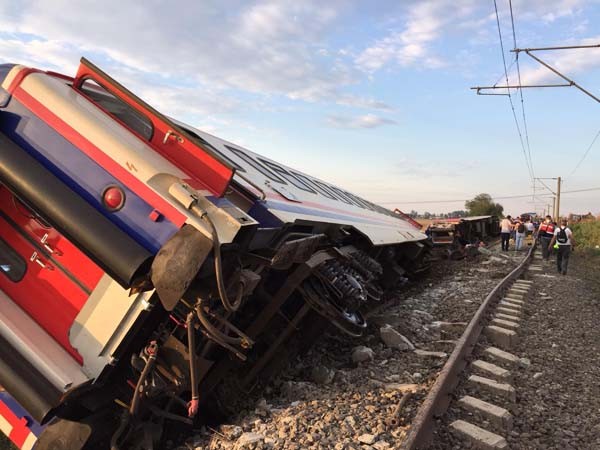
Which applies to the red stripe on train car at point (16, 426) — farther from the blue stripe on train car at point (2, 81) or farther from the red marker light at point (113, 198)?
the blue stripe on train car at point (2, 81)

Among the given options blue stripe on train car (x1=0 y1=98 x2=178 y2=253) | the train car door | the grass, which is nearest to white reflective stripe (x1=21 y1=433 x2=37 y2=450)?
the train car door

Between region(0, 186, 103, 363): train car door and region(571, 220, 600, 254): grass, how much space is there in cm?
2592

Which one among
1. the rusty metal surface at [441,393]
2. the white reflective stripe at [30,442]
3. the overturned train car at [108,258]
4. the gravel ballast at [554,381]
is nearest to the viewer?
the overturned train car at [108,258]

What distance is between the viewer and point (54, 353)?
3.06 m

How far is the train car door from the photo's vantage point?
318 centimetres

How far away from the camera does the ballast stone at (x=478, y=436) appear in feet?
10.9

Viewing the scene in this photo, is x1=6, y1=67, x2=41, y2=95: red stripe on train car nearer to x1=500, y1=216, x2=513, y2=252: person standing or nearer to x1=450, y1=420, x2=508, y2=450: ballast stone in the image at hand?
x1=450, y1=420, x2=508, y2=450: ballast stone

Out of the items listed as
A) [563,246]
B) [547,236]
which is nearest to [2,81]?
[563,246]

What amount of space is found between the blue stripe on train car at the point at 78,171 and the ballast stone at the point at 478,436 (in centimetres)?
248

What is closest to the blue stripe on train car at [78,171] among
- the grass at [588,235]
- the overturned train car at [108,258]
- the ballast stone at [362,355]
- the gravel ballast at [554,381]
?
the overturned train car at [108,258]

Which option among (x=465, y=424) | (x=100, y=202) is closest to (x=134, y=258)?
(x=100, y=202)

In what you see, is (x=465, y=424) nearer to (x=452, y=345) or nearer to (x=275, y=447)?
(x=275, y=447)

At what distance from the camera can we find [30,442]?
311 centimetres

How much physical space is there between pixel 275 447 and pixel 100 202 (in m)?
1.90
